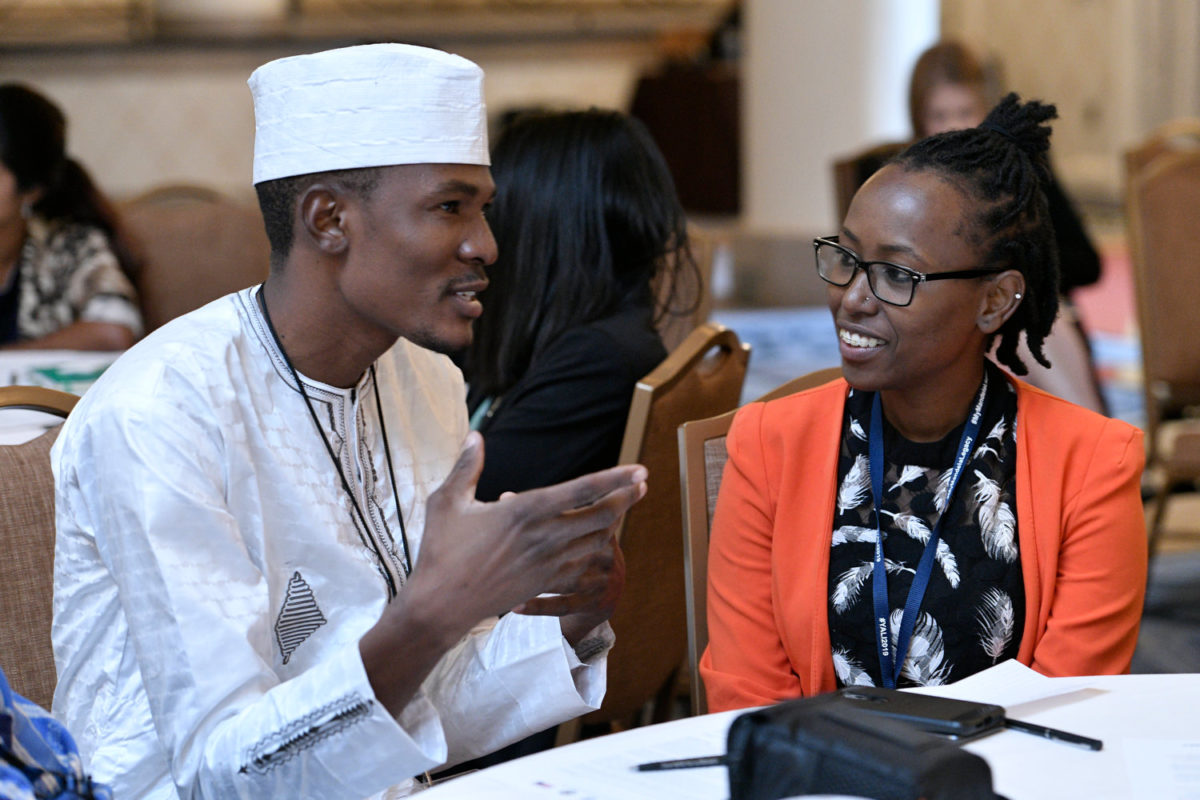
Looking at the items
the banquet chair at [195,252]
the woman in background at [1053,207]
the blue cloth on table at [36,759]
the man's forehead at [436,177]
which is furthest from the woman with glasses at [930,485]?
the banquet chair at [195,252]

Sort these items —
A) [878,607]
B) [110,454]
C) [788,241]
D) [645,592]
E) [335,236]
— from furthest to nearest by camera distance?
[788,241]
[645,592]
[878,607]
[335,236]
[110,454]

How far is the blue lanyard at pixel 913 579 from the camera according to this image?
4.82ft

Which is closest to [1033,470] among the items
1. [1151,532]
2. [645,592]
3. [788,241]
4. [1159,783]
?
[1159,783]

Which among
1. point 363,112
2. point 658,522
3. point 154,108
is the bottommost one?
point 658,522

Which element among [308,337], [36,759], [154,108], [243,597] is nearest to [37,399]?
[308,337]

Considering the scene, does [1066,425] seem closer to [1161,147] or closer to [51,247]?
[1161,147]

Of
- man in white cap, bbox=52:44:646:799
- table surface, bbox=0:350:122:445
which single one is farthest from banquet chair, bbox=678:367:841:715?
table surface, bbox=0:350:122:445

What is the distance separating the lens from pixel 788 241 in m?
9.23

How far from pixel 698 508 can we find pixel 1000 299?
0.47 metres

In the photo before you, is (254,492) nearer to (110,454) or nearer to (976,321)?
(110,454)

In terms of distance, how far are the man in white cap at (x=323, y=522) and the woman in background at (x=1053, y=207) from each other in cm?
217

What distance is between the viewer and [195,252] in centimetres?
392

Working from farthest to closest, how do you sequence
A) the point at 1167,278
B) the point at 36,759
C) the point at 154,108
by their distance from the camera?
1. the point at 154,108
2. the point at 1167,278
3. the point at 36,759

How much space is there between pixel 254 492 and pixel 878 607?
28.3 inches
